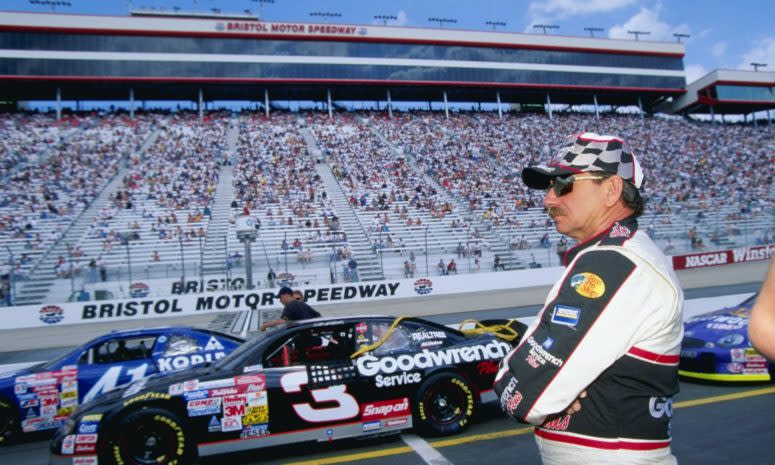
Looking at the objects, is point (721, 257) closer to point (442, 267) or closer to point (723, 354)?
point (442, 267)

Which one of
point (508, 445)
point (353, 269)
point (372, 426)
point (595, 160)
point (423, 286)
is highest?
point (595, 160)

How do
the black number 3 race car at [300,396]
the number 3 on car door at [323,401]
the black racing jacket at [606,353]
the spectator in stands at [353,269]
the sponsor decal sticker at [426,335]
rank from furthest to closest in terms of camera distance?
the spectator in stands at [353,269]
the sponsor decal sticker at [426,335]
the number 3 on car door at [323,401]
the black number 3 race car at [300,396]
the black racing jacket at [606,353]

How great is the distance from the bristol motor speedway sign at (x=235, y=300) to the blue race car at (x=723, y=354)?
488 inches

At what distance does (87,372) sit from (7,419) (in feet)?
3.12

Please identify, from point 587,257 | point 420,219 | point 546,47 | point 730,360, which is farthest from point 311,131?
point 587,257

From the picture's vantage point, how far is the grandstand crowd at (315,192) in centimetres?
2005

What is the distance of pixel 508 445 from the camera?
5.09 metres

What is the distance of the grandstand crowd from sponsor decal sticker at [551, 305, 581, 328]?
689 inches

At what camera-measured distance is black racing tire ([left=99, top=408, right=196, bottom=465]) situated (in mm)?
4695

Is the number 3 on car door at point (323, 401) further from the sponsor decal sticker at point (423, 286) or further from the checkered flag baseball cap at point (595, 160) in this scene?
the sponsor decal sticker at point (423, 286)

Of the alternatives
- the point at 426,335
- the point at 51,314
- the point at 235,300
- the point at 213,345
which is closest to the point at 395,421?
the point at 426,335

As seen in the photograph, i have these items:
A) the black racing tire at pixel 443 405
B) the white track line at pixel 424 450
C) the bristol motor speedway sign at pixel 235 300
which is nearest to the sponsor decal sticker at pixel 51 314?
the bristol motor speedway sign at pixel 235 300

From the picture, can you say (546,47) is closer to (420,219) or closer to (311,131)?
(311,131)

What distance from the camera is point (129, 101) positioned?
37.7 meters
